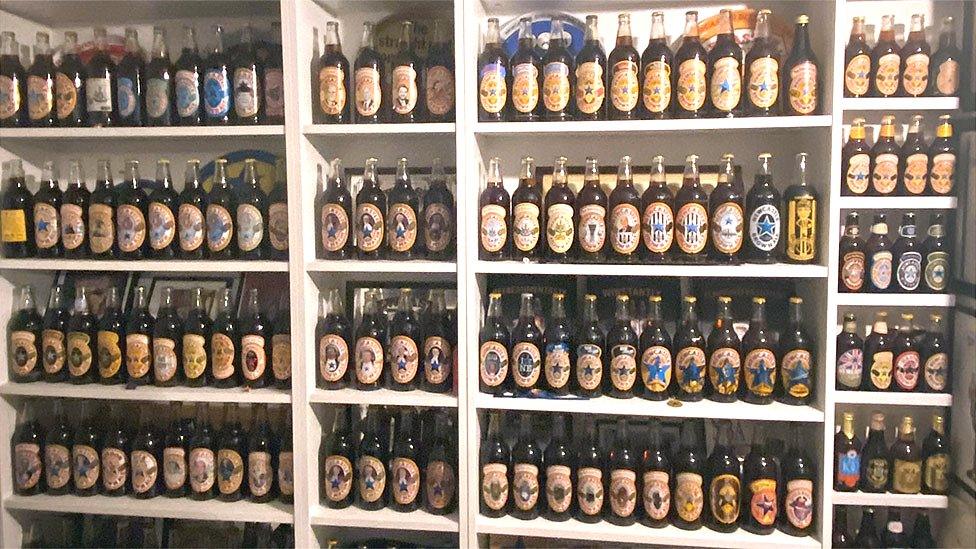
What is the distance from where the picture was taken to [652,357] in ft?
6.37

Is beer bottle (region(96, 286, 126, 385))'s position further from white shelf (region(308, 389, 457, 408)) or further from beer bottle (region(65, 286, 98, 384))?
white shelf (region(308, 389, 457, 408))

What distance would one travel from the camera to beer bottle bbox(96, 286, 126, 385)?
84.4 inches

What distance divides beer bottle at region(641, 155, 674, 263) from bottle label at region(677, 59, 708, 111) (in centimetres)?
15

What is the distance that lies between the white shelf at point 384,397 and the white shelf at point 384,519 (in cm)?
30

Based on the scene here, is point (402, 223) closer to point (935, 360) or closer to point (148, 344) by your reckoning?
point (148, 344)

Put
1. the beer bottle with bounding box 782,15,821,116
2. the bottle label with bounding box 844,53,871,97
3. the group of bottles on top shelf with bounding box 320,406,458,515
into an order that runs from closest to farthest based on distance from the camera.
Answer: the beer bottle with bounding box 782,15,821,116 → the bottle label with bounding box 844,53,871,97 → the group of bottles on top shelf with bounding box 320,406,458,515

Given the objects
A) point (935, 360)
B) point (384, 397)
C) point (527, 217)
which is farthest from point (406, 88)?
point (935, 360)

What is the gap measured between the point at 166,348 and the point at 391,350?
62 cm

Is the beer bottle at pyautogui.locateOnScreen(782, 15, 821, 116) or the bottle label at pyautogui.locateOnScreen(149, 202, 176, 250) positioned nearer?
the beer bottle at pyautogui.locateOnScreen(782, 15, 821, 116)

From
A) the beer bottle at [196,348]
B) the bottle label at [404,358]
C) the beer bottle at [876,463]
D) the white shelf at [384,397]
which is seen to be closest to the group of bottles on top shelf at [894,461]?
the beer bottle at [876,463]

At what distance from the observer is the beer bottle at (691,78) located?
1.89 metres

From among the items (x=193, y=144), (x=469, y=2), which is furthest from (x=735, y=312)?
(x=193, y=144)

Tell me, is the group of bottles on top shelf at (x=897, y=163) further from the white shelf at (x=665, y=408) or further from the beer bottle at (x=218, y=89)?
the beer bottle at (x=218, y=89)

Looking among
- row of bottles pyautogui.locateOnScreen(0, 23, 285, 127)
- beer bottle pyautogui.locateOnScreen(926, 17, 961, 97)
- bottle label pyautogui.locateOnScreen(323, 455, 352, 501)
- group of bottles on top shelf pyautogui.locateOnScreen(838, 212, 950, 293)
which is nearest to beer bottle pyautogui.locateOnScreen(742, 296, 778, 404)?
group of bottles on top shelf pyautogui.locateOnScreen(838, 212, 950, 293)
